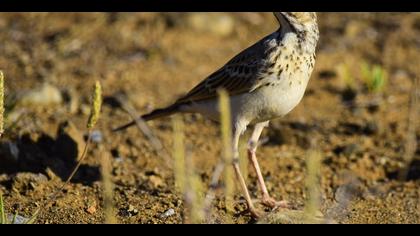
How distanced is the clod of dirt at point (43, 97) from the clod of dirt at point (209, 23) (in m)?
2.82

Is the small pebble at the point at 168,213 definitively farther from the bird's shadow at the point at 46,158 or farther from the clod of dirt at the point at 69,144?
the clod of dirt at the point at 69,144

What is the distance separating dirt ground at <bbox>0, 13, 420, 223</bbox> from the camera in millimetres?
5500

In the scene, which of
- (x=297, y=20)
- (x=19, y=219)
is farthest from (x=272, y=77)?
(x=19, y=219)

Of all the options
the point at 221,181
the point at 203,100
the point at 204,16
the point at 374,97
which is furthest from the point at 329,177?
the point at 204,16

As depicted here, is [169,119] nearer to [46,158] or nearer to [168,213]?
[46,158]

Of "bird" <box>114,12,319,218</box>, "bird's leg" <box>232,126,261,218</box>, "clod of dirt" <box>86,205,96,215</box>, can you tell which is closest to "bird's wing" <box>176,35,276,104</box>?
"bird" <box>114,12,319,218</box>

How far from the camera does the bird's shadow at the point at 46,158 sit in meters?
6.01

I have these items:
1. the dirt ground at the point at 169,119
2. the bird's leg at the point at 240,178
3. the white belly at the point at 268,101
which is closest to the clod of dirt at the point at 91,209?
the dirt ground at the point at 169,119

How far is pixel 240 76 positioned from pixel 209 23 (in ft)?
16.3

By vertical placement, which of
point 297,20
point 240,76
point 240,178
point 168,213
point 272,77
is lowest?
point 168,213

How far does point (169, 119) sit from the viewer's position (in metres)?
7.78

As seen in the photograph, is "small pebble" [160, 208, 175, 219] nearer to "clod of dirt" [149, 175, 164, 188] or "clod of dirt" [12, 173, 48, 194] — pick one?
"clod of dirt" [149, 175, 164, 188]

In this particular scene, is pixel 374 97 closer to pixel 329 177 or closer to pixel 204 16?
pixel 329 177
